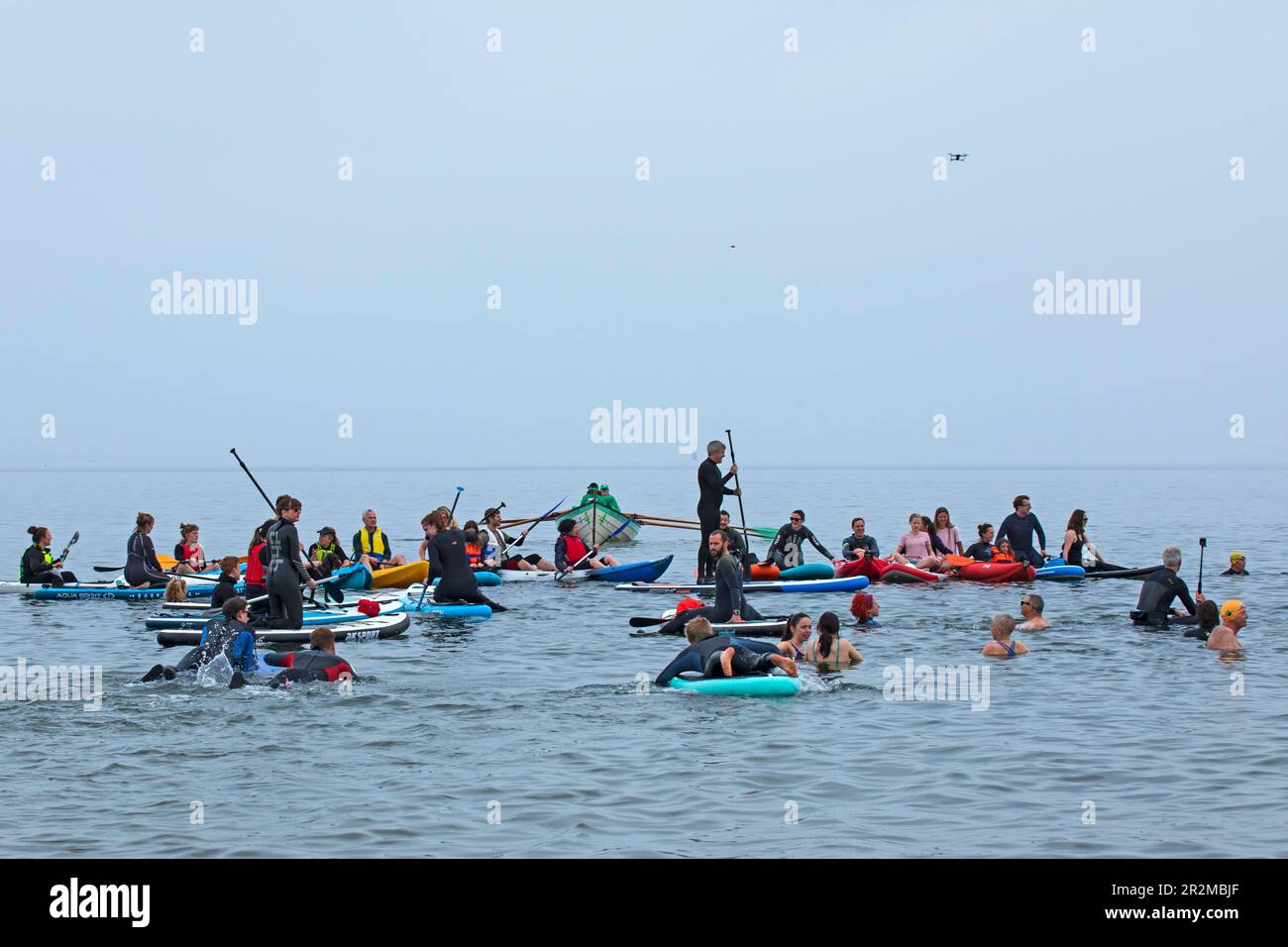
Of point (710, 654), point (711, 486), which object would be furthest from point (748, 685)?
point (711, 486)

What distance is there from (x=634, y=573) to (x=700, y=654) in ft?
46.8

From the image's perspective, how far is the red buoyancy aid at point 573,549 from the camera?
1205 inches

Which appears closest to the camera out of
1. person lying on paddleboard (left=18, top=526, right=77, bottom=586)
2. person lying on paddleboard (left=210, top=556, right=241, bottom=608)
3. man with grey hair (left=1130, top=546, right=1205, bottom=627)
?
man with grey hair (left=1130, top=546, right=1205, bottom=627)

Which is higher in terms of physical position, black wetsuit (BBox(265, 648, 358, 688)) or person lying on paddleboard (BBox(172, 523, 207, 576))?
person lying on paddleboard (BBox(172, 523, 207, 576))

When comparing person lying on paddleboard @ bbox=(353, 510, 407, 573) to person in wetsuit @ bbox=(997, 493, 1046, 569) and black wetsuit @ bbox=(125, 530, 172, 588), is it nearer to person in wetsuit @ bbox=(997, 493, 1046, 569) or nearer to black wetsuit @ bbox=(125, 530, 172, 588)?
black wetsuit @ bbox=(125, 530, 172, 588)

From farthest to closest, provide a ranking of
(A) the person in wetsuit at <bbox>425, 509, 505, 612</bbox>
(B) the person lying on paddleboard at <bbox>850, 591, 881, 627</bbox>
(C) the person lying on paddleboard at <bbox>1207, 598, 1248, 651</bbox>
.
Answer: (A) the person in wetsuit at <bbox>425, 509, 505, 612</bbox> < (B) the person lying on paddleboard at <bbox>850, 591, 881, 627</bbox> < (C) the person lying on paddleboard at <bbox>1207, 598, 1248, 651</bbox>

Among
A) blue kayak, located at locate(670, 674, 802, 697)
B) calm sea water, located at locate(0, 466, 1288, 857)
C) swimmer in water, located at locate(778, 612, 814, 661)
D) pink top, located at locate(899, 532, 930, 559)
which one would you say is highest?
pink top, located at locate(899, 532, 930, 559)

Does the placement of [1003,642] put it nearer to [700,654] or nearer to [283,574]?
[700,654]

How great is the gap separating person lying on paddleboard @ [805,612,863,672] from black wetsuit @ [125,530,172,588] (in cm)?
1543

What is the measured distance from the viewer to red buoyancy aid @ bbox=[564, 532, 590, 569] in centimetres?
3061

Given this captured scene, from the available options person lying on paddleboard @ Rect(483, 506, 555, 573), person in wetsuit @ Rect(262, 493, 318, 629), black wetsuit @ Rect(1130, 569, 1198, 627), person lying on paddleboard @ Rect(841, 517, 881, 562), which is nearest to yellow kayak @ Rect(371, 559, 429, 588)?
person lying on paddleboard @ Rect(483, 506, 555, 573)
